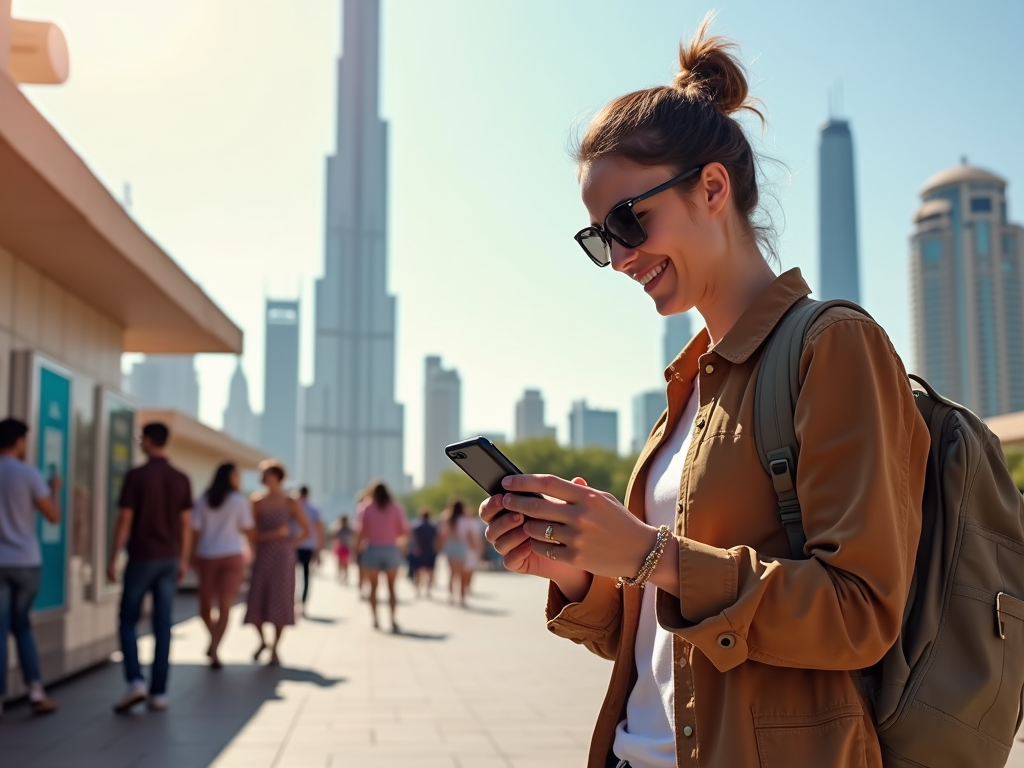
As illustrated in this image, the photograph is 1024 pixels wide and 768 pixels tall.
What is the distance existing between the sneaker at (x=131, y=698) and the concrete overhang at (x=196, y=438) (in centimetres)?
1094

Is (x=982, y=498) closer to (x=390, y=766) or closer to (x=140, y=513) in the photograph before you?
(x=390, y=766)

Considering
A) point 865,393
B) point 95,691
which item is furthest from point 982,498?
Result: point 95,691

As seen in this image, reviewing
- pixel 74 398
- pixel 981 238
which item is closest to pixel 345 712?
pixel 74 398

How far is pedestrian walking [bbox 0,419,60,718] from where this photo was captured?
7.16m

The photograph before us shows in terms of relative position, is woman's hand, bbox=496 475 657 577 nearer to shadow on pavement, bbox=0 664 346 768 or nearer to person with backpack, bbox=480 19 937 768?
person with backpack, bbox=480 19 937 768

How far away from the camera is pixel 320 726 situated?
7.02 meters

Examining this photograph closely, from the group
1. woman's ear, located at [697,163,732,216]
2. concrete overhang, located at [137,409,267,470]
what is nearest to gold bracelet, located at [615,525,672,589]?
woman's ear, located at [697,163,732,216]

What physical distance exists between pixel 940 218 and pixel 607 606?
183 meters

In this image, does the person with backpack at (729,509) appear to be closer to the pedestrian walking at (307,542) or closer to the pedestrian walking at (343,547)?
the pedestrian walking at (307,542)

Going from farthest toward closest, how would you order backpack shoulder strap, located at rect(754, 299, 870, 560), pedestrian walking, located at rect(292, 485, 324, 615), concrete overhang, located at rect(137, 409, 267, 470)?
concrete overhang, located at rect(137, 409, 267, 470) → pedestrian walking, located at rect(292, 485, 324, 615) → backpack shoulder strap, located at rect(754, 299, 870, 560)

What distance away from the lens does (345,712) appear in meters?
7.55

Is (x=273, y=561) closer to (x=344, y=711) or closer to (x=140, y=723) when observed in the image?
(x=344, y=711)

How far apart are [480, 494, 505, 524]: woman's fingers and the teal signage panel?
8.22m

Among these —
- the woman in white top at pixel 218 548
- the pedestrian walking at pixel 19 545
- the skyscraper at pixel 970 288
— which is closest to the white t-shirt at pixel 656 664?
the pedestrian walking at pixel 19 545
